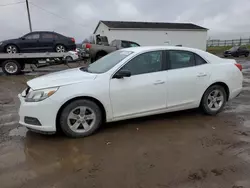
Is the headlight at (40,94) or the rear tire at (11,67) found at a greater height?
the rear tire at (11,67)

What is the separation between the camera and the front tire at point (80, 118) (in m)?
4.01

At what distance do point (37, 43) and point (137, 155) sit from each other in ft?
36.2

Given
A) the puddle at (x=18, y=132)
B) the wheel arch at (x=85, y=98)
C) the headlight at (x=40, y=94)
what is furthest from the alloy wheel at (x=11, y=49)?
the wheel arch at (x=85, y=98)

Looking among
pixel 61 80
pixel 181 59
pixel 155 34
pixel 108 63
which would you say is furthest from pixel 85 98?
pixel 155 34

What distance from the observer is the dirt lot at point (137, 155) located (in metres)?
2.90

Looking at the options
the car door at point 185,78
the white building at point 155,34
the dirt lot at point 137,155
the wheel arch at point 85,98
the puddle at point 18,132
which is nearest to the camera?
the dirt lot at point 137,155

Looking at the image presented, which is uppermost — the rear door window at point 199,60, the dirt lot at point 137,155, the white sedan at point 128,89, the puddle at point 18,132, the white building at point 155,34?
the white building at point 155,34

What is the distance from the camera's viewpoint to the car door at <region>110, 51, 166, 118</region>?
4.28 metres

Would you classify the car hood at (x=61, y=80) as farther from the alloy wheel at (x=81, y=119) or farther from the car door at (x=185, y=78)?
the car door at (x=185, y=78)

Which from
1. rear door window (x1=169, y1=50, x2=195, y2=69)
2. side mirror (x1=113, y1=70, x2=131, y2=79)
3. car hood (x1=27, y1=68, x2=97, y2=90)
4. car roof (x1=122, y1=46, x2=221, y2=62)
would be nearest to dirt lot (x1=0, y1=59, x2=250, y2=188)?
car hood (x1=27, y1=68, x2=97, y2=90)

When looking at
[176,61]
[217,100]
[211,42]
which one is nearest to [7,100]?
[176,61]

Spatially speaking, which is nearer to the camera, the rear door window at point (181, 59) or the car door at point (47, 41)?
the rear door window at point (181, 59)

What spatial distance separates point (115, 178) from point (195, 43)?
32804 millimetres

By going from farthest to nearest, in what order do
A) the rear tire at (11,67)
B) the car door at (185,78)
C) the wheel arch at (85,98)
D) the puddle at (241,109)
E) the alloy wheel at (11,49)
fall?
the alloy wheel at (11,49)
the rear tire at (11,67)
the puddle at (241,109)
the car door at (185,78)
the wheel arch at (85,98)
